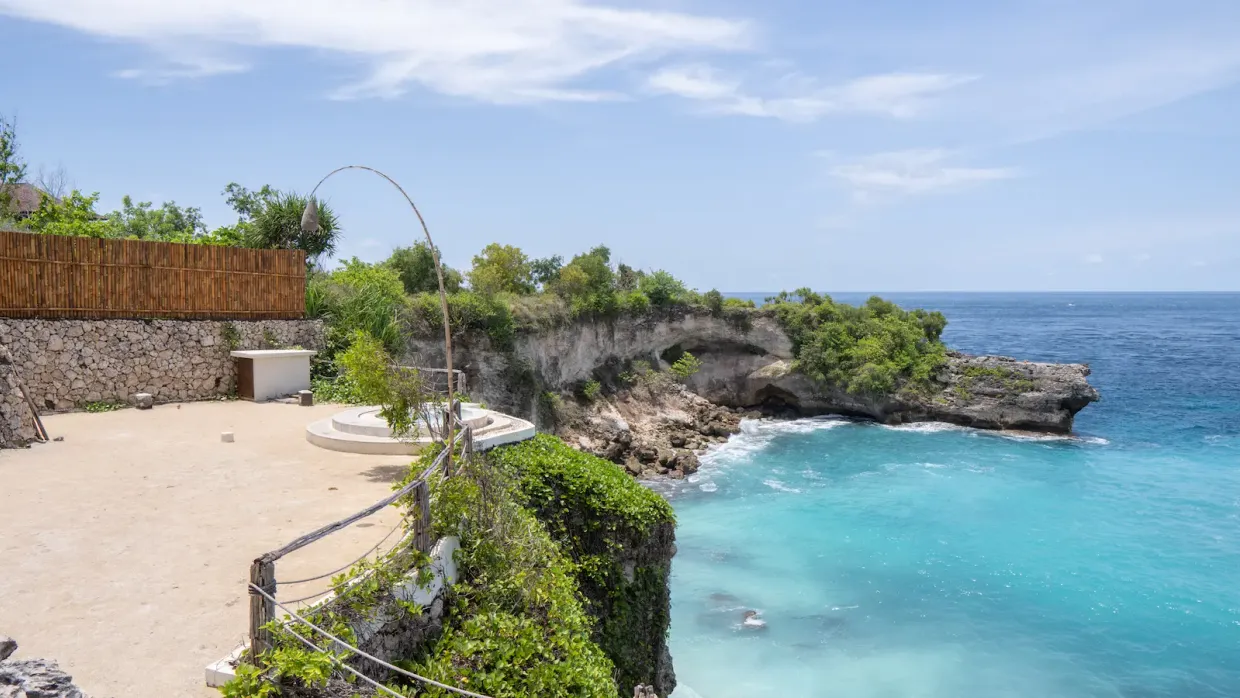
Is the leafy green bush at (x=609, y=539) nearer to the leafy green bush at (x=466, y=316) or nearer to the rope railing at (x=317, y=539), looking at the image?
the rope railing at (x=317, y=539)

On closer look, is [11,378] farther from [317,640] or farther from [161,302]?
[317,640]

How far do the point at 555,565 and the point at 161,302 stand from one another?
49.2 ft

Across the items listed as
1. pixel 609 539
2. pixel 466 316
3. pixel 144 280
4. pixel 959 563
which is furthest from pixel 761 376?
pixel 609 539

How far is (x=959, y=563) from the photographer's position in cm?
2403

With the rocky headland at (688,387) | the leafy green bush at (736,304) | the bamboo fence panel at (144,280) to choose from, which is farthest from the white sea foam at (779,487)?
the bamboo fence panel at (144,280)

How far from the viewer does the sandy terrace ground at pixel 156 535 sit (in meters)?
6.96

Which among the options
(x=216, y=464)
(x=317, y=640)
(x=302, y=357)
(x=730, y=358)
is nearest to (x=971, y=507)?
(x=730, y=358)

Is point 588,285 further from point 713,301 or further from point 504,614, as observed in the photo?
point 504,614

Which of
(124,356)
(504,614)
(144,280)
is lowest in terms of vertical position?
(504,614)

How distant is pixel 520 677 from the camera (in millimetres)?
8305

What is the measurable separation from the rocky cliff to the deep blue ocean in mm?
1614

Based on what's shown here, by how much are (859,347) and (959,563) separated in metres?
19.7

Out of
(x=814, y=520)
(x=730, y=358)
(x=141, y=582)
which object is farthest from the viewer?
(x=730, y=358)

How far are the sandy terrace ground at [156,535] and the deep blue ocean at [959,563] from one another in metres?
9.73
